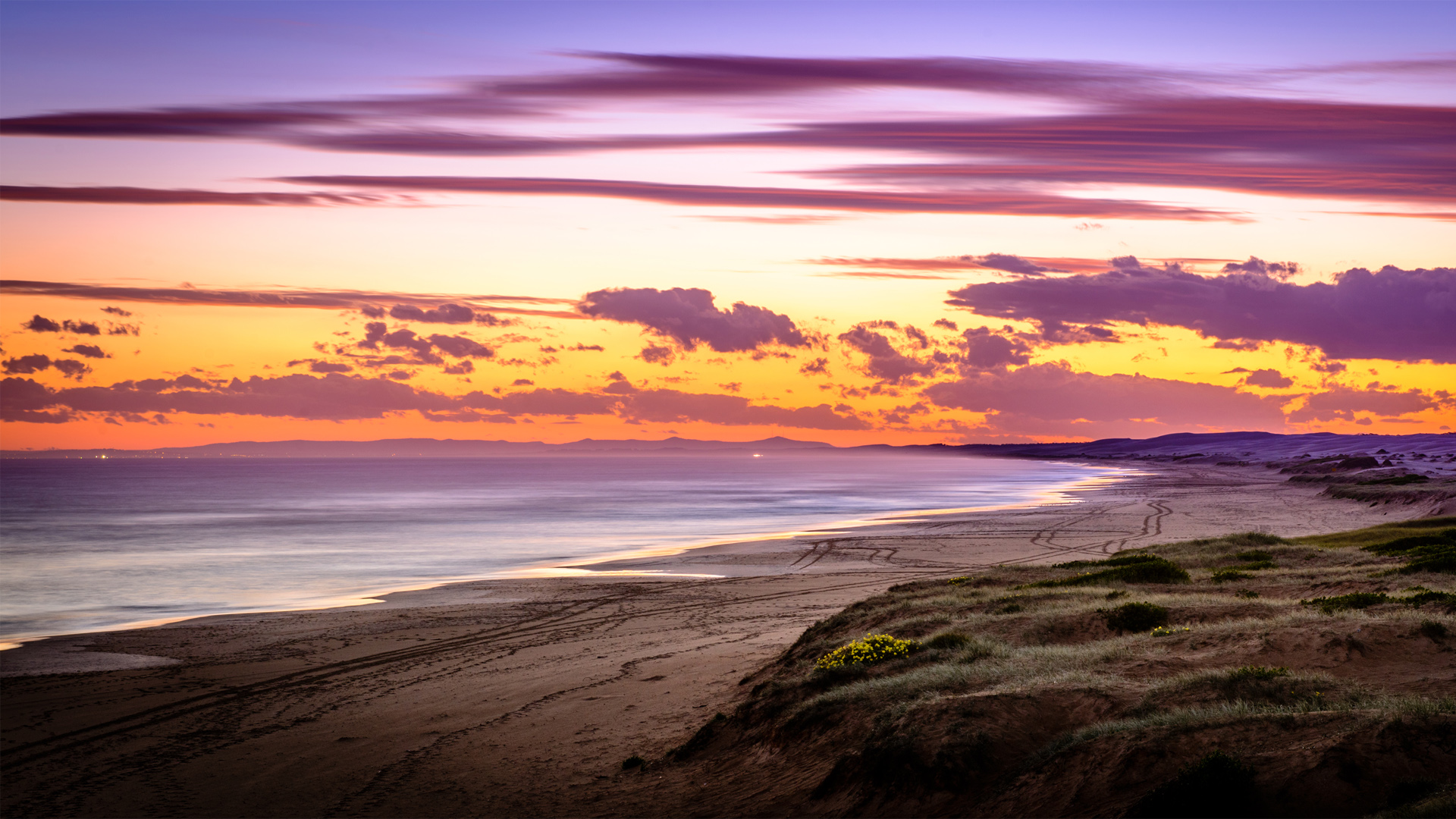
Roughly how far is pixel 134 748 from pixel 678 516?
61.7 m

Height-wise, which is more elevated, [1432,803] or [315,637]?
[1432,803]

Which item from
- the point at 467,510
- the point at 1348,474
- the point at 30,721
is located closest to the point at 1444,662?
the point at 30,721

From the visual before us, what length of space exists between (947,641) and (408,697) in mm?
10780

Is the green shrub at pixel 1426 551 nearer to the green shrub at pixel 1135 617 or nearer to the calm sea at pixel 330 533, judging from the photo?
the green shrub at pixel 1135 617

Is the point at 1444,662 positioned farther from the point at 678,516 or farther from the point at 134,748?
the point at 678,516

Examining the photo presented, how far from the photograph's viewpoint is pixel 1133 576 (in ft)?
81.3

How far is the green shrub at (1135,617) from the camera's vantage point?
1794cm

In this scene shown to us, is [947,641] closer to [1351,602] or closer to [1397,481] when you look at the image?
[1351,602]

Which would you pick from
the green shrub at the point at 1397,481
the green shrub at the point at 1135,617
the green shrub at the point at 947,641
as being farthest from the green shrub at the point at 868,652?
the green shrub at the point at 1397,481

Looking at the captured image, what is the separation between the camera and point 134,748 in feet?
52.3

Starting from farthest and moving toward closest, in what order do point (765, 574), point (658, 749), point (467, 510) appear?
point (467, 510) → point (765, 574) → point (658, 749)

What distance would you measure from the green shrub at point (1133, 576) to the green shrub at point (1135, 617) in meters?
5.66

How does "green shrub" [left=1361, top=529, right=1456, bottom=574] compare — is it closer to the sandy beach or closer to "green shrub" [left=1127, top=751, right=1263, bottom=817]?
the sandy beach

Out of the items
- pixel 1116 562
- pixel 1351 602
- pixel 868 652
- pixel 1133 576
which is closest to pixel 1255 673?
pixel 868 652
